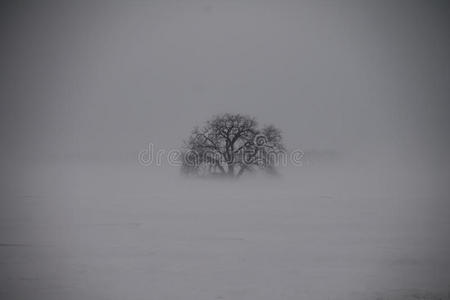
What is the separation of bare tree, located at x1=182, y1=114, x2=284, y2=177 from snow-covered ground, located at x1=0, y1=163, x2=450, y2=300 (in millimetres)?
4747

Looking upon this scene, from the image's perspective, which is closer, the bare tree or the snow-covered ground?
the snow-covered ground

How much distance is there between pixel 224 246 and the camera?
282 inches

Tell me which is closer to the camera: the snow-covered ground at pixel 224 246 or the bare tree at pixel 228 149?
the snow-covered ground at pixel 224 246

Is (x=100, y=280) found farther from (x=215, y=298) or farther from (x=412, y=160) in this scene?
(x=412, y=160)

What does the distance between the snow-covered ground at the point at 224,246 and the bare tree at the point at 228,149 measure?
187 inches

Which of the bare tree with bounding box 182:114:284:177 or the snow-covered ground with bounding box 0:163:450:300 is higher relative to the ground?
the bare tree with bounding box 182:114:284:177

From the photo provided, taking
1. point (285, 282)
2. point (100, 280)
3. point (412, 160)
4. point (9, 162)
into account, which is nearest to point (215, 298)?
point (285, 282)

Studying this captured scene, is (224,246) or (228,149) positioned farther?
(228,149)

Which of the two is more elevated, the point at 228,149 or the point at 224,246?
the point at 228,149

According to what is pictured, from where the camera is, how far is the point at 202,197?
Result: 582 inches

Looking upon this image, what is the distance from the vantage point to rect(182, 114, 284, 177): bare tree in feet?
65.4

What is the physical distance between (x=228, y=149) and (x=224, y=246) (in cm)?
1298

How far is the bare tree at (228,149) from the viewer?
784 inches

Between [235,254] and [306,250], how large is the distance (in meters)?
1.30
